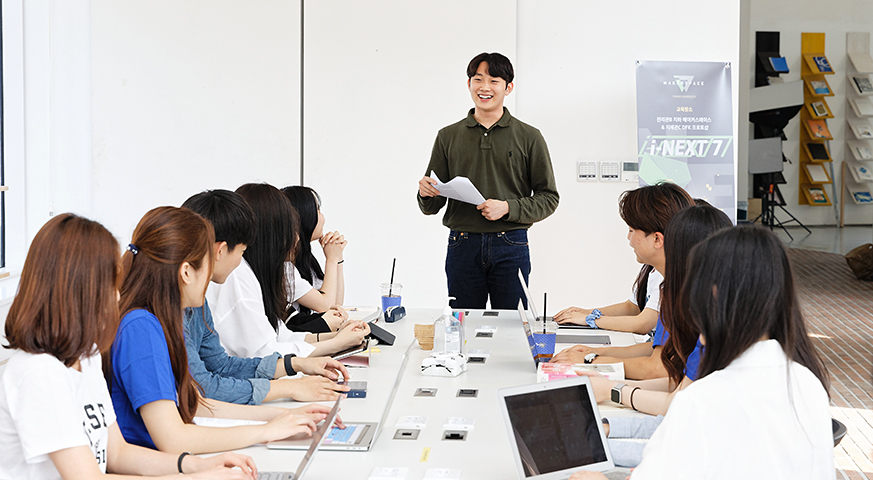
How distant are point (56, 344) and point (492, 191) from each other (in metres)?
2.60

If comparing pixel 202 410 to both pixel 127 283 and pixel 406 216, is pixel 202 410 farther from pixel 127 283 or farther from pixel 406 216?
pixel 406 216

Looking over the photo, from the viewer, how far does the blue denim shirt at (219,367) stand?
73.1 inches

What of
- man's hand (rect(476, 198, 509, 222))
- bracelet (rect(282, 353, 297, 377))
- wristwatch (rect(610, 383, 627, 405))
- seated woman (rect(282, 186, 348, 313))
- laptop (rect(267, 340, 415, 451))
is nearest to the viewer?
laptop (rect(267, 340, 415, 451))

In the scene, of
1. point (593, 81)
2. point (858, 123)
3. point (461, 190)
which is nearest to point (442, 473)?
point (461, 190)

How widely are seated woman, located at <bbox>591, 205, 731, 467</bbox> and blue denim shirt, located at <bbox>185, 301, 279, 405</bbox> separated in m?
0.91

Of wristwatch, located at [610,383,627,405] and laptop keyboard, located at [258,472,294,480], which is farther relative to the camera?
wristwatch, located at [610,383,627,405]

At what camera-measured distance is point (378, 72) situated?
4.76 metres

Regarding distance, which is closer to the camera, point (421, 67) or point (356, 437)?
point (356, 437)

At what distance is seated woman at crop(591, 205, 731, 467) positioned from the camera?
5.44 ft

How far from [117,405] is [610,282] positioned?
3829 mm

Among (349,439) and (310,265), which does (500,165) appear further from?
(349,439)

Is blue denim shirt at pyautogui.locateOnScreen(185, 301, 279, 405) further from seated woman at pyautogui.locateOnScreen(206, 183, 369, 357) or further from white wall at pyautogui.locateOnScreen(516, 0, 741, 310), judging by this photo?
white wall at pyautogui.locateOnScreen(516, 0, 741, 310)

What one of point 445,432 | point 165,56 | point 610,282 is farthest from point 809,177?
point 445,432

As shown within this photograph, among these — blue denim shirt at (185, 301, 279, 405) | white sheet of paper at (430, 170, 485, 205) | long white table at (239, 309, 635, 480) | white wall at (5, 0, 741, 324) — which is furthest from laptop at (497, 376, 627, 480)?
white wall at (5, 0, 741, 324)
